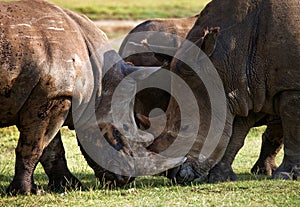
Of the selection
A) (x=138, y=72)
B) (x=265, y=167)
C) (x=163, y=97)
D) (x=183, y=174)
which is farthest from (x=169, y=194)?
(x=163, y=97)

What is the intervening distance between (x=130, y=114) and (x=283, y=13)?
217 cm

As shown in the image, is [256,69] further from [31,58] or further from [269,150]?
[31,58]

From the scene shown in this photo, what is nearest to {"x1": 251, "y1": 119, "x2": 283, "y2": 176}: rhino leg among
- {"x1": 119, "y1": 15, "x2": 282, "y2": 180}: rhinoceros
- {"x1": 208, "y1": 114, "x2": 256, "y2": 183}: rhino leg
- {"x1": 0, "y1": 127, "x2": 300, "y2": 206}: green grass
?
{"x1": 119, "y1": 15, "x2": 282, "y2": 180}: rhinoceros

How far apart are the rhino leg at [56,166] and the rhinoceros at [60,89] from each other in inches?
0.5

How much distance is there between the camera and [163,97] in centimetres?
1150

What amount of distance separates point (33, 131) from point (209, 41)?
2.27 m

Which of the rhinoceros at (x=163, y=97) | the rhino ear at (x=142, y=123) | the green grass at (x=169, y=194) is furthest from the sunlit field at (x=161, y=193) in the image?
the rhino ear at (x=142, y=123)

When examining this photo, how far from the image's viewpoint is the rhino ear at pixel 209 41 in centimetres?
888

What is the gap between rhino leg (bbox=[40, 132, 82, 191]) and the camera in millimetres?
9461

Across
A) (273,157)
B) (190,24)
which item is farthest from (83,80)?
(190,24)

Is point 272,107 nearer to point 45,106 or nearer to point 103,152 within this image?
point 103,152

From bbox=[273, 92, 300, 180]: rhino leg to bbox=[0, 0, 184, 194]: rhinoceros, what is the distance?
128 centimetres

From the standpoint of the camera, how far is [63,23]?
8773mm

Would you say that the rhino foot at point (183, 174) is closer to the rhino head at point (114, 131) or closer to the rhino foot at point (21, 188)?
the rhino head at point (114, 131)
